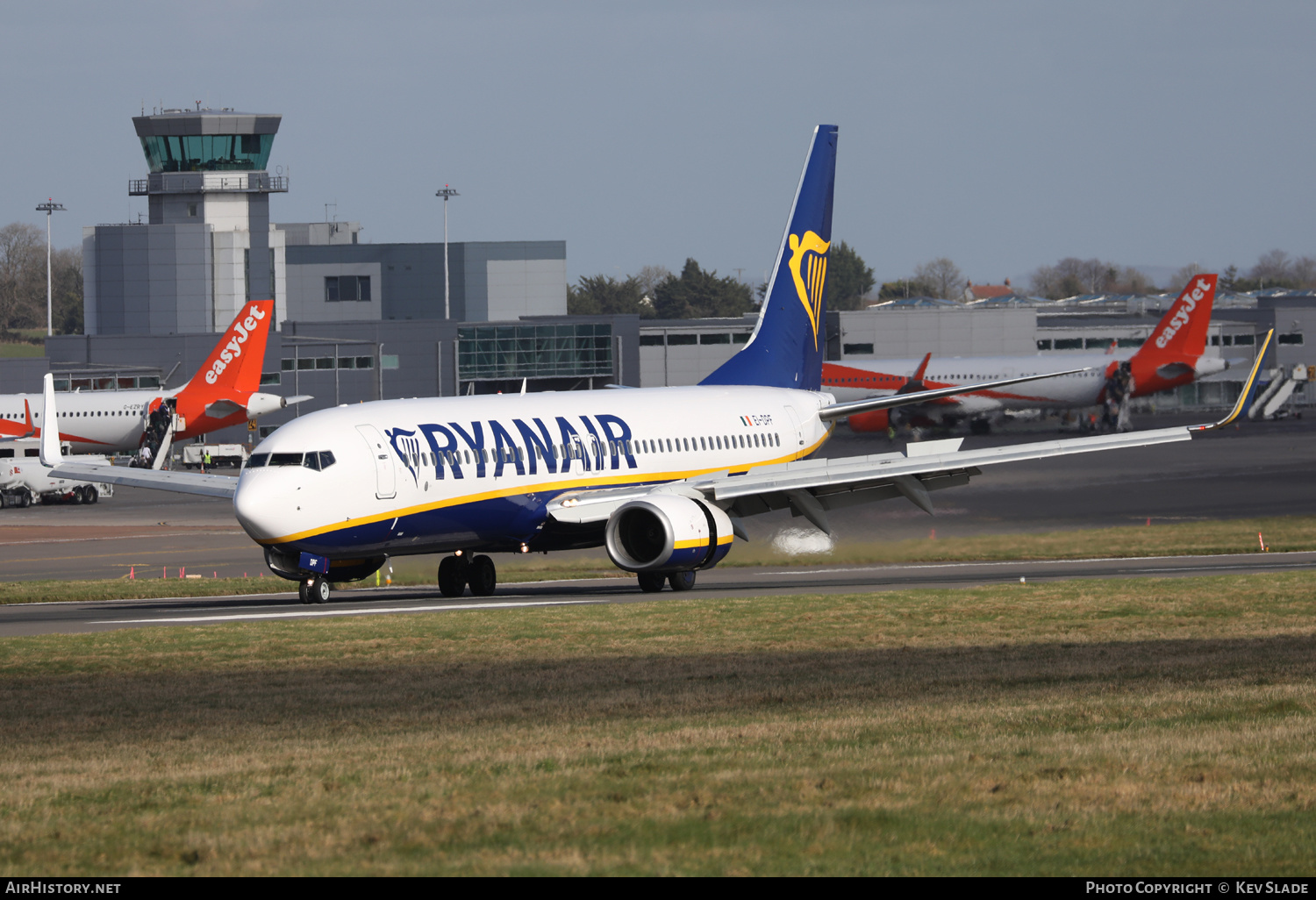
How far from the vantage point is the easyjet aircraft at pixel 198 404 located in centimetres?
8862

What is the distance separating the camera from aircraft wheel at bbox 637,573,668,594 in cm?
3222

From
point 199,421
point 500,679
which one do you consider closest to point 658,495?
point 500,679

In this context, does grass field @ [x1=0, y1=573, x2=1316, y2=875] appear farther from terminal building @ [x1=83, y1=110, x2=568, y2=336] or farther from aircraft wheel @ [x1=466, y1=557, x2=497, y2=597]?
terminal building @ [x1=83, y1=110, x2=568, y2=336]

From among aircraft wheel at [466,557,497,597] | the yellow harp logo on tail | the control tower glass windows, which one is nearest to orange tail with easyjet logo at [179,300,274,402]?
the control tower glass windows

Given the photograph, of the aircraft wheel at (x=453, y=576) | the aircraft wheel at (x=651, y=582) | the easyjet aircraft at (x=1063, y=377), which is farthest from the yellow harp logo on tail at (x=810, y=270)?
the easyjet aircraft at (x=1063, y=377)

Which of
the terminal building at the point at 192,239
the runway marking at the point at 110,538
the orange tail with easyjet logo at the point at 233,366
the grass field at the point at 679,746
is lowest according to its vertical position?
the runway marking at the point at 110,538

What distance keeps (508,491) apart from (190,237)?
101623 millimetres

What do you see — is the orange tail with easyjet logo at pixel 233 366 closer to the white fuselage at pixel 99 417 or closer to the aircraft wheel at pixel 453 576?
the white fuselage at pixel 99 417

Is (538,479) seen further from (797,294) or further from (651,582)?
(797,294)

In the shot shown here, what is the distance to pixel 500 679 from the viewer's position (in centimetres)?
1881

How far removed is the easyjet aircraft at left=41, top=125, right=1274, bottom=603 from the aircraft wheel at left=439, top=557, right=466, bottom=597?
36mm

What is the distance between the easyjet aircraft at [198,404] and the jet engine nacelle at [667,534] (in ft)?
191

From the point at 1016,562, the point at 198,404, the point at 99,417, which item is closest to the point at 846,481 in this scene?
the point at 1016,562
